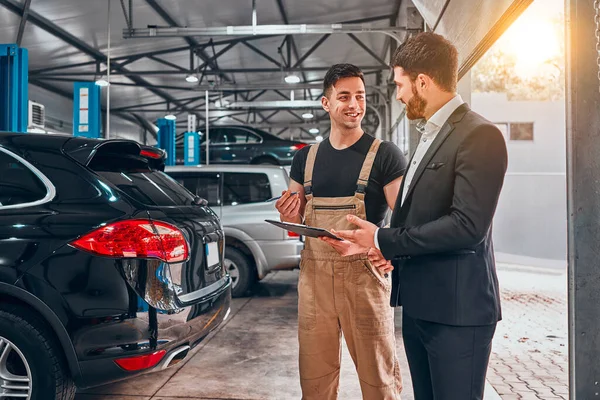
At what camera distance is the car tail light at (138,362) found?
2.39m

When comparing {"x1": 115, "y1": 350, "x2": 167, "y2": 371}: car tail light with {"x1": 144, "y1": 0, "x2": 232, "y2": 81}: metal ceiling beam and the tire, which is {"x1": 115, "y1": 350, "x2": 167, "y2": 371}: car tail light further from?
{"x1": 144, "y1": 0, "x2": 232, "y2": 81}: metal ceiling beam

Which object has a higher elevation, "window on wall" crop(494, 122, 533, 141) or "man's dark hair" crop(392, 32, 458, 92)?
"window on wall" crop(494, 122, 533, 141)

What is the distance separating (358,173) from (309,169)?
245mm

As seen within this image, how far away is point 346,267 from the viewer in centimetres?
220

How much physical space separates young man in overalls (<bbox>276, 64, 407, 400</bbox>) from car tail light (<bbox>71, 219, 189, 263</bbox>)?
66 centimetres

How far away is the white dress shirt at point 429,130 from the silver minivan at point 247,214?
4425 mm

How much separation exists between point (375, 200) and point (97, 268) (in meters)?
1.34

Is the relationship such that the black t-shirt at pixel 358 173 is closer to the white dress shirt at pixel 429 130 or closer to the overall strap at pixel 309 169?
the overall strap at pixel 309 169

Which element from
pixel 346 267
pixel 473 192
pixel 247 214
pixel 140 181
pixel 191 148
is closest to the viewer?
pixel 473 192

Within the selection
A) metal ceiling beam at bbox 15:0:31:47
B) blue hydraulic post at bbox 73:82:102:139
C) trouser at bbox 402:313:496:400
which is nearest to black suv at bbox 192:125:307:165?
metal ceiling beam at bbox 15:0:31:47

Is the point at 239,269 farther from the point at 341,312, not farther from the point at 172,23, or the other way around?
the point at 172,23

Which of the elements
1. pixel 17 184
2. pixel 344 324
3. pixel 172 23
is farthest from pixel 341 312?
pixel 172 23

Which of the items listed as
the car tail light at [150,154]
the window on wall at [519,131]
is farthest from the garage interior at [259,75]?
the window on wall at [519,131]

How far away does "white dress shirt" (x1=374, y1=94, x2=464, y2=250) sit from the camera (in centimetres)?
159
